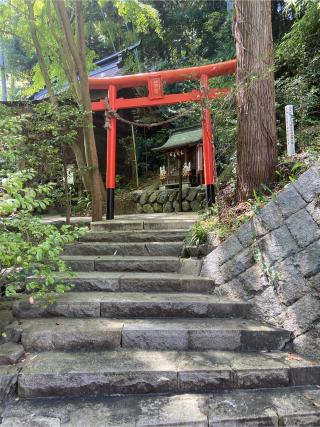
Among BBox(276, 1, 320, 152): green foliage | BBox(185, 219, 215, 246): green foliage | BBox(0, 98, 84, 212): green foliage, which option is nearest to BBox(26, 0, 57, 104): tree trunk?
BBox(0, 98, 84, 212): green foliage

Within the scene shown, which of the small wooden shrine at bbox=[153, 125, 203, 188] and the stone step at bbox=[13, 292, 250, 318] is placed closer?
the stone step at bbox=[13, 292, 250, 318]

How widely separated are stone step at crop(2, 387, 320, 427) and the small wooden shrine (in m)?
7.51

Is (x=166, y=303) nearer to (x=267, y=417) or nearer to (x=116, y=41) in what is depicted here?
(x=267, y=417)

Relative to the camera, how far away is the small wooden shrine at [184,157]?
32.2 feet

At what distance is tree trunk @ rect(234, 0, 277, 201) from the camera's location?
13.3 feet

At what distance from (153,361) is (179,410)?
0.45 metres

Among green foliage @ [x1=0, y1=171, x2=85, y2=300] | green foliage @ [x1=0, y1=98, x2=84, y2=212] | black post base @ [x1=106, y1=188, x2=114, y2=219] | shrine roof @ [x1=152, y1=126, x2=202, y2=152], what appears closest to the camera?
green foliage @ [x1=0, y1=171, x2=85, y2=300]

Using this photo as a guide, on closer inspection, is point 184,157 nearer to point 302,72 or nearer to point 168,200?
point 168,200

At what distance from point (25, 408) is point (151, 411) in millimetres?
871

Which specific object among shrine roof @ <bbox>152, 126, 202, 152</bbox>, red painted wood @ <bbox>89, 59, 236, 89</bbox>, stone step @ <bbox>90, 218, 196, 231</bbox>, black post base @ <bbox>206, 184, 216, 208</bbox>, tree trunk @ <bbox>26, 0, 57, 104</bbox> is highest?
tree trunk @ <bbox>26, 0, 57, 104</bbox>

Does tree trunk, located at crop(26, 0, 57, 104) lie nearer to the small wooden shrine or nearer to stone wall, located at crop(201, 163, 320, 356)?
the small wooden shrine

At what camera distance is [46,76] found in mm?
8453

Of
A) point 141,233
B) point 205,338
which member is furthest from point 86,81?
point 205,338

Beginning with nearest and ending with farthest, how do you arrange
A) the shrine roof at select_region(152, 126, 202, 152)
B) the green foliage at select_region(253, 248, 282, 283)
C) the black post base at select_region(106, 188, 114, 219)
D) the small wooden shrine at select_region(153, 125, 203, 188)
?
the green foliage at select_region(253, 248, 282, 283), the black post base at select_region(106, 188, 114, 219), the shrine roof at select_region(152, 126, 202, 152), the small wooden shrine at select_region(153, 125, 203, 188)
